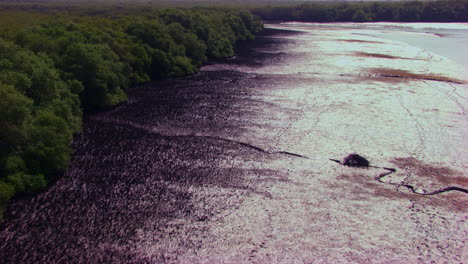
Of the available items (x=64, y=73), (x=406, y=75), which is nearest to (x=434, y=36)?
(x=406, y=75)

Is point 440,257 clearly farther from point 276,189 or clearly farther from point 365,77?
point 365,77

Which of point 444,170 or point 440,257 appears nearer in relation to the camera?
point 440,257

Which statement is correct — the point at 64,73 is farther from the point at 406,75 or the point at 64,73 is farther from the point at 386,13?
the point at 386,13

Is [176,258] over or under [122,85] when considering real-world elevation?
under

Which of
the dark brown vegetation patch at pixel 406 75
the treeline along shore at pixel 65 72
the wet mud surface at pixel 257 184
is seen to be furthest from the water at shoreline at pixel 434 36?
the treeline along shore at pixel 65 72

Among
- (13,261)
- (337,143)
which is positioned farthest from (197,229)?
(337,143)

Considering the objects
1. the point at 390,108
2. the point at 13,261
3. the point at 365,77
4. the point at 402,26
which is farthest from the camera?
the point at 402,26

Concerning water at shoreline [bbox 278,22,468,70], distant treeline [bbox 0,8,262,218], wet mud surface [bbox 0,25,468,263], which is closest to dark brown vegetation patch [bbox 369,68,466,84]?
wet mud surface [bbox 0,25,468,263]
